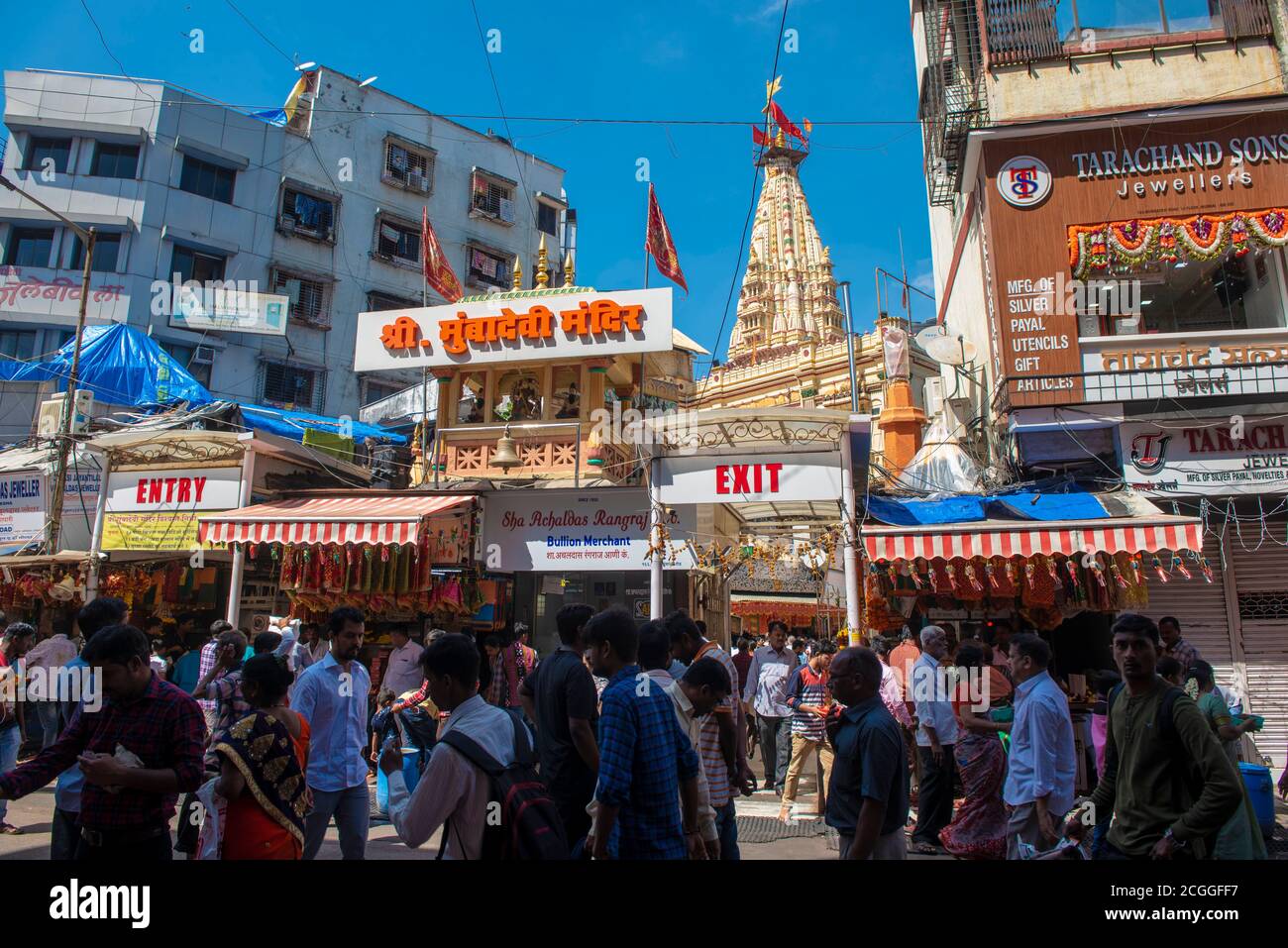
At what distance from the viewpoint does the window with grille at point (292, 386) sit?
970 inches

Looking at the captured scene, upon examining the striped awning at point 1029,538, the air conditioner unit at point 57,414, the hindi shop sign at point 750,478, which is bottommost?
the striped awning at point 1029,538

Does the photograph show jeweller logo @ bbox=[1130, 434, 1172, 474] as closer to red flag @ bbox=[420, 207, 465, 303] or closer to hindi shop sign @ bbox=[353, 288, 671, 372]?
hindi shop sign @ bbox=[353, 288, 671, 372]

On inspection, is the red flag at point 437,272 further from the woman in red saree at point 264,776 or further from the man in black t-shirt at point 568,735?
the woman in red saree at point 264,776

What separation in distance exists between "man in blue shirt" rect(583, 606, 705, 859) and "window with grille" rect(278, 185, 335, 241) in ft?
85.4

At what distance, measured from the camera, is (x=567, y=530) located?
13102 millimetres

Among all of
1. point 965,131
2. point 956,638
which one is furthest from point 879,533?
point 965,131

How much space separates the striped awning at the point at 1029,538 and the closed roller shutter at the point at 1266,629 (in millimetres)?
2841

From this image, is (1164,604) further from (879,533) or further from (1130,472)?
(879,533)

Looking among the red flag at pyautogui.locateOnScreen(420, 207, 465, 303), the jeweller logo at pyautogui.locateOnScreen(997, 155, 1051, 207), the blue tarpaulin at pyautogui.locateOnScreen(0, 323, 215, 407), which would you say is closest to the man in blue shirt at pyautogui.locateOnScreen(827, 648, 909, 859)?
the jeweller logo at pyautogui.locateOnScreen(997, 155, 1051, 207)

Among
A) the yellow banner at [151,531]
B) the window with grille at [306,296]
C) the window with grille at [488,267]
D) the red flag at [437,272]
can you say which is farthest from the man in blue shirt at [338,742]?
the window with grille at [488,267]

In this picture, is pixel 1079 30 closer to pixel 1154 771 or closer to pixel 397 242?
pixel 1154 771

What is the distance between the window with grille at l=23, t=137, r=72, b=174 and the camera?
2316 cm

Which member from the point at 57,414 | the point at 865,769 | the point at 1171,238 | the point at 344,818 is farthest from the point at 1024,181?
the point at 57,414

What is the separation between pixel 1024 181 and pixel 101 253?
24026 millimetres
